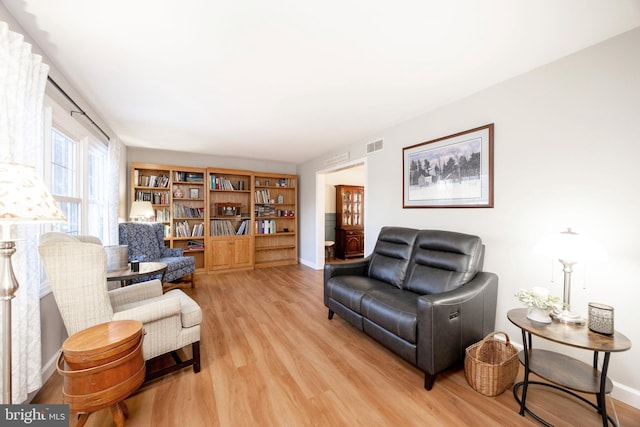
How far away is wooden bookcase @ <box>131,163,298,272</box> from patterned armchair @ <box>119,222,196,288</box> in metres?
0.69

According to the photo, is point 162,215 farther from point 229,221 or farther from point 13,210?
point 13,210

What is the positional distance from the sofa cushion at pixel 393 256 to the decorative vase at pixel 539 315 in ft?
3.43

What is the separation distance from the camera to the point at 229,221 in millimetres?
5051

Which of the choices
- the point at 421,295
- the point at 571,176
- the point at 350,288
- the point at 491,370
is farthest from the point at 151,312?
the point at 571,176

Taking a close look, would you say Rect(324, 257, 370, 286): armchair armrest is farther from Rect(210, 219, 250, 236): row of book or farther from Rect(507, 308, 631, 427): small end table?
Rect(210, 219, 250, 236): row of book

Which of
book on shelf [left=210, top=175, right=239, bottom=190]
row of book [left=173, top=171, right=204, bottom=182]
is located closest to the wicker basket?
book on shelf [left=210, top=175, right=239, bottom=190]

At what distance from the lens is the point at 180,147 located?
4.35m

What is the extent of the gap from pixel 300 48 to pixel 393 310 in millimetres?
2023

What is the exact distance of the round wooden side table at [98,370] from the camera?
1.22m

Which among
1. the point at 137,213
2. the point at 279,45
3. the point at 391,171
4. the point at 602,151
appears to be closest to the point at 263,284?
the point at 137,213

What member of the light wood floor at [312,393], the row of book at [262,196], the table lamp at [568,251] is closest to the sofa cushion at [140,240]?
the light wood floor at [312,393]

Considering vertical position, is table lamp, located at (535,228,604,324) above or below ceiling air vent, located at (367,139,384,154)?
below

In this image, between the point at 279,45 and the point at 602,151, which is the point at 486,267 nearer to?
the point at 602,151

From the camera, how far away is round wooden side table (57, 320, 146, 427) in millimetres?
1219
